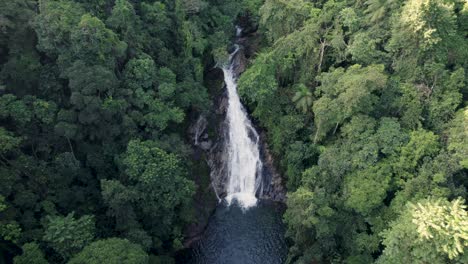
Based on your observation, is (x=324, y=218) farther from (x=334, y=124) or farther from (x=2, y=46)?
(x=2, y=46)

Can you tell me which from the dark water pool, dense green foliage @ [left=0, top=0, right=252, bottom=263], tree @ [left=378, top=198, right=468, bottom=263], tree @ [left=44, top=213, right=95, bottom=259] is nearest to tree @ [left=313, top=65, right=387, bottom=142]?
tree @ [left=378, top=198, right=468, bottom=263]

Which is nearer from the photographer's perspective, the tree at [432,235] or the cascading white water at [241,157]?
the tree at [432,235]

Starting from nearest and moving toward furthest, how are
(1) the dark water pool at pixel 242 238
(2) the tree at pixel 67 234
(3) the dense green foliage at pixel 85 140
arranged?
(2) the tree at pixel 67 234 → (3) the dense green foliage at pixel 85 140 → (1) the dark water pool at pixel 242 238

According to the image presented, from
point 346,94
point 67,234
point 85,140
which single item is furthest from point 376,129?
point 67,234

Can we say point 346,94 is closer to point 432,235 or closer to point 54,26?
point 432,235

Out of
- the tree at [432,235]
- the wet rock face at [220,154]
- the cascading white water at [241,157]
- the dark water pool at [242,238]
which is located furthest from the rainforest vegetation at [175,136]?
the cascading white water at [241,157]

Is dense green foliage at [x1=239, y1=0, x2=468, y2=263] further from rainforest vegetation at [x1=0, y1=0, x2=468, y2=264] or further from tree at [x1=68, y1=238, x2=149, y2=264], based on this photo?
tree at [x1=68, y1=238, x2=149, y2=264]

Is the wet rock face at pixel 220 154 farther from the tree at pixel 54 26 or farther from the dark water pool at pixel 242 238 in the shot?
the tree at pixel 54 26
